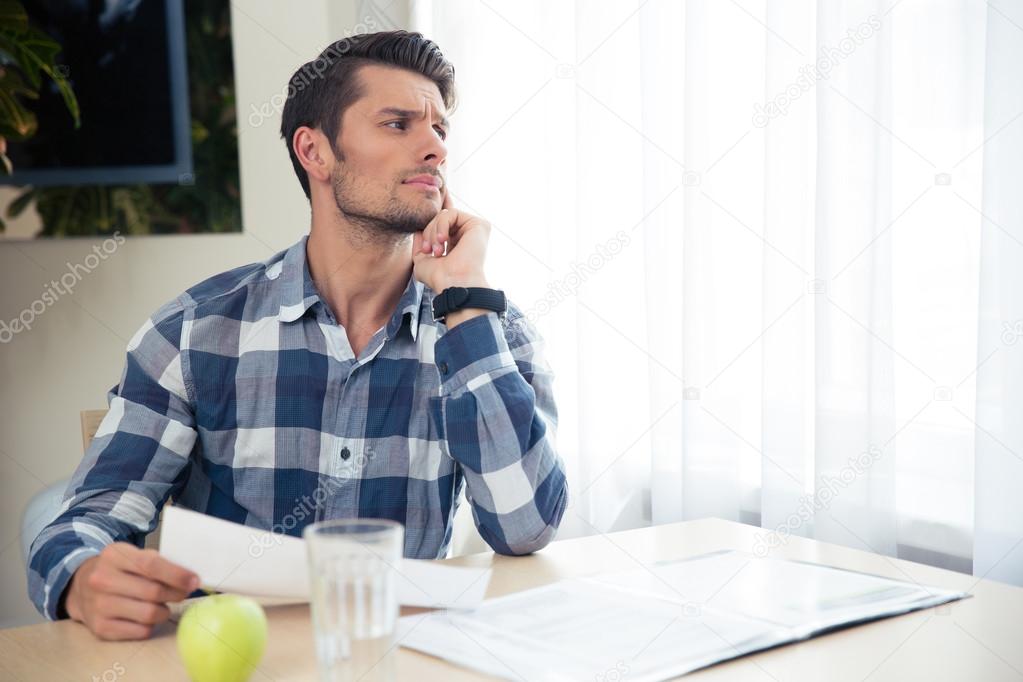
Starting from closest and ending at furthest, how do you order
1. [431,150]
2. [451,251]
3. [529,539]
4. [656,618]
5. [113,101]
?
[656,618]
[529,539]
[451,251]
[431,150]
[113,101]

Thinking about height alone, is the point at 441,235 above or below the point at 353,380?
above

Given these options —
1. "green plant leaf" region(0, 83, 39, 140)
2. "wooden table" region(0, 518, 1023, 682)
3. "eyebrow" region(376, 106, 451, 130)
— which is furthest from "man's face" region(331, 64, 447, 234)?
"green plant leaf" region(0, 83, 39, 140)

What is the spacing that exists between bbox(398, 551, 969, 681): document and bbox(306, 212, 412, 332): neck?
634mm

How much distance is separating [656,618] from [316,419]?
0.62 meters

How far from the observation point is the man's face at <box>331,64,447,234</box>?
1482 mm

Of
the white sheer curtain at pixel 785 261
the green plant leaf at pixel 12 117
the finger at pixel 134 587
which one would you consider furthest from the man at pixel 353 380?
the green plant leaf at pixel 12 117

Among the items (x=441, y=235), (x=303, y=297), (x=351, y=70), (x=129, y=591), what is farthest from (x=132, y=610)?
(x=351, y=70)

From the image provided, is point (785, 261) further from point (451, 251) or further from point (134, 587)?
point (134, 587)

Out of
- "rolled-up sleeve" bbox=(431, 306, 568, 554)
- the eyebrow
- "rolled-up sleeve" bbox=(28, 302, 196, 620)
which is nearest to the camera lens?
"rolled-up sleeve" bbox=(28, 302, 196, 620)

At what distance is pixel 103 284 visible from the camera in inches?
100

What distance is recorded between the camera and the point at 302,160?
1.63 metres

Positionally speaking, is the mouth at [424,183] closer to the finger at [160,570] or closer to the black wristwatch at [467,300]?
the black wristwatch at [467,300]

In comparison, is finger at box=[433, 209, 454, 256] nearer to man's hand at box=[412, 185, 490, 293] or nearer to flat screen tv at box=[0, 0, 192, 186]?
man's hand at box=[412, 185, 490, 293]

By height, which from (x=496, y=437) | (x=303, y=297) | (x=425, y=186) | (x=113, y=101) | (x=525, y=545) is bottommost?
(x=525, y=545)
